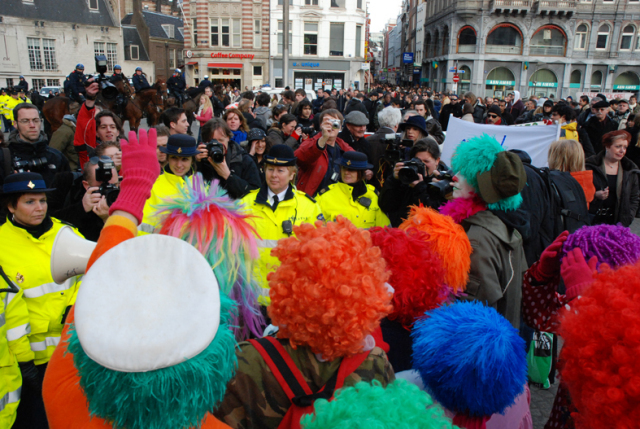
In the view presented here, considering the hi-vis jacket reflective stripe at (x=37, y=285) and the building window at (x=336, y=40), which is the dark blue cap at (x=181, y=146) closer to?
the hi-vis jacket reflective stripe at (x=37, y=285)

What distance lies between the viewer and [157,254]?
3.39 ft

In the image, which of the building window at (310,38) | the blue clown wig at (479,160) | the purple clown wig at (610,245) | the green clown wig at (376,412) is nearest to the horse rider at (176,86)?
the blue clown wig at (479,160)

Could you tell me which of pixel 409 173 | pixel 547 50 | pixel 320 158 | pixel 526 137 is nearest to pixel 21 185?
pixel 409 173

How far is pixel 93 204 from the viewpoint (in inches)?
114

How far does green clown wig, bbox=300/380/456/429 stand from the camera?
0.90m

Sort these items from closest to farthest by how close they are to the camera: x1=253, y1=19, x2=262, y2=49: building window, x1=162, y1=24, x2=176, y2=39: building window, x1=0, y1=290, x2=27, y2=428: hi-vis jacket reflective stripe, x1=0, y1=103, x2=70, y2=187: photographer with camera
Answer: x1=0, y1=290, x2=27, y2=428: hi-vis jacket reflective stripe
x1=0, y1=103, x2=70, y2=187: photographer with camera
x1=253, y1=19, x2=262, y2=49: building window
x1=162, y1=24, x2=176, y2=39: building window

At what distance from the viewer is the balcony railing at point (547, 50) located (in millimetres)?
39531

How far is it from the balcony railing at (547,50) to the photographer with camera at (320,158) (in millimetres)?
43023

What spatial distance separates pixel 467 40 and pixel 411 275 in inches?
1767

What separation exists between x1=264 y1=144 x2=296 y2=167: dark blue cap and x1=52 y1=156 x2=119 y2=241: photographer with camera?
3.44ft

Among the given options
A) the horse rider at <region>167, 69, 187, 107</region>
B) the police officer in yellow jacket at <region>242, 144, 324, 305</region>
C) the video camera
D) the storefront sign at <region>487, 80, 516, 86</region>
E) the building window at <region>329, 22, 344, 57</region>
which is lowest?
the police officer in yellow jacket at <region>242, 144, 324, 305</region>

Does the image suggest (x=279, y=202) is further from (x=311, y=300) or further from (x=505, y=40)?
(x=505, y=40)

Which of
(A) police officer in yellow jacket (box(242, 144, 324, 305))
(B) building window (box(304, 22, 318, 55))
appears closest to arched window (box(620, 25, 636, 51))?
(B) building window (box(304, 22, 318, 55))

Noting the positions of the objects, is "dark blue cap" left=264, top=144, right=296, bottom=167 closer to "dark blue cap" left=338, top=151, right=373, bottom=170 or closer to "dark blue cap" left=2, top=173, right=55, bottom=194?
"dark blue cap" left=338, top=151, right=373, bottom=170
